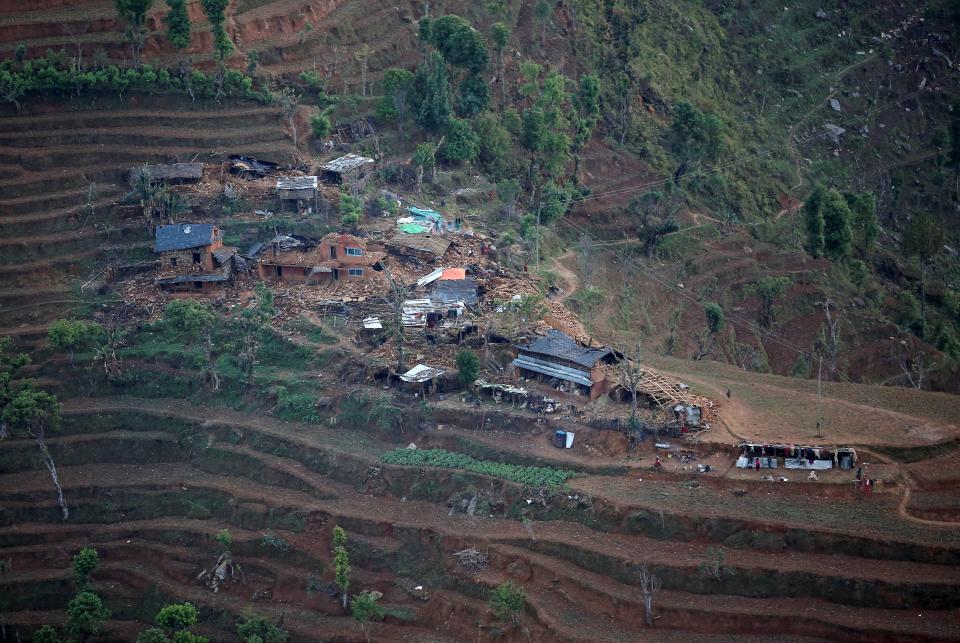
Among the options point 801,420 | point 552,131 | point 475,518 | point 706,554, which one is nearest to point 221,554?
point 475,518

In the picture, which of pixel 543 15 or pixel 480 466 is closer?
pixel 480 466

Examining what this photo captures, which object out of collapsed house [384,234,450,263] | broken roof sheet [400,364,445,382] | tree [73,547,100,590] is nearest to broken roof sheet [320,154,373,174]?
collapsed house [384,234,450,263]

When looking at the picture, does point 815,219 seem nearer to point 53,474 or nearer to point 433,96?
point 433,96

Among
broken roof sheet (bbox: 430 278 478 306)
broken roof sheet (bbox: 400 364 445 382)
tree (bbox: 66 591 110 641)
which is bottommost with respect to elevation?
tree (bbox: 66 591 110 641)

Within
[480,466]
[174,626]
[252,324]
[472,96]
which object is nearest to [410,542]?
[480,466]

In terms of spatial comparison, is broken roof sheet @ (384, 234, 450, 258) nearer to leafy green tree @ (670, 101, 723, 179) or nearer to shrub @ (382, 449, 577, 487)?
shrub @ (382, 449, 577, 487)

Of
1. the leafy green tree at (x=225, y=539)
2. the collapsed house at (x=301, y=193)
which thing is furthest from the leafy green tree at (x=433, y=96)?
the leafy green tree at (x=225, y=539)
